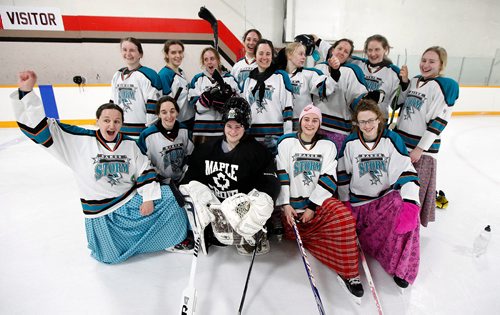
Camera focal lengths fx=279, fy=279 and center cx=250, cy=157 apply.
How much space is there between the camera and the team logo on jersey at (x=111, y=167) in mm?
1504

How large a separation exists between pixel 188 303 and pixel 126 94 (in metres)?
1.57

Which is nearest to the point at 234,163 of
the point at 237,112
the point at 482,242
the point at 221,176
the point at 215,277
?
the point at 221,176

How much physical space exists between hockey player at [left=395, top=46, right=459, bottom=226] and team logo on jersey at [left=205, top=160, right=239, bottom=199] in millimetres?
1202

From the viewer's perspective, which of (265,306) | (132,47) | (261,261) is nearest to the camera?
(265,306)

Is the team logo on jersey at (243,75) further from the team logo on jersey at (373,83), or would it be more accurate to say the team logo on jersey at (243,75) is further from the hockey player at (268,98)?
the team logo on jersey at (373,83)

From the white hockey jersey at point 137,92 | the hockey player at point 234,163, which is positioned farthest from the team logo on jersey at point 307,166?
the white hockey jersey at point 137,92

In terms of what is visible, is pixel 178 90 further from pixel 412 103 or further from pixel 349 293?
pixel 349 293

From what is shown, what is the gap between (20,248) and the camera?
1803mm

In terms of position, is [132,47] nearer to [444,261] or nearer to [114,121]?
[114,121]

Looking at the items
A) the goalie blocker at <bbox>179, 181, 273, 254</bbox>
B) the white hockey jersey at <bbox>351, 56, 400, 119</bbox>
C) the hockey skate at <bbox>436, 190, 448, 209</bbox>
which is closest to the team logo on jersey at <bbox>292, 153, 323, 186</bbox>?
the goalie blocker at <bbox>179, 181, 273, 254</bbox>

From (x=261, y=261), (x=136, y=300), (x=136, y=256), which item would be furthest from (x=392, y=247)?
(x=136, y=256)

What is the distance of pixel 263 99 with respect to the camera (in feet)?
6.63

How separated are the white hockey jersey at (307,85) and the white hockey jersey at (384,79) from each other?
0.40m

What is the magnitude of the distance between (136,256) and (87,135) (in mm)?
782
